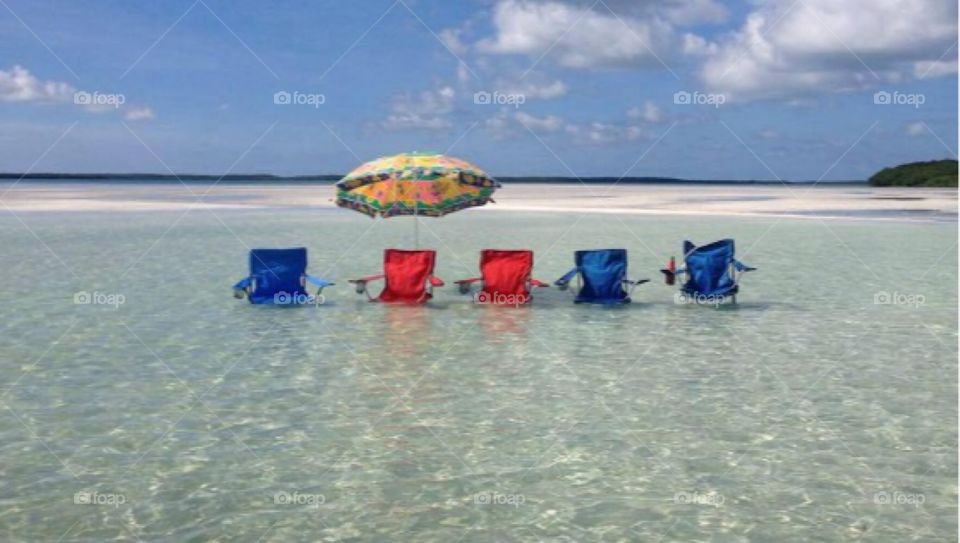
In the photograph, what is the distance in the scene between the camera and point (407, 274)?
1325 cm

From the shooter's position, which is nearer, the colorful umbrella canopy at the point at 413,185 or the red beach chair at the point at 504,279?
the colorful umbrella canopy at the point at 413,185

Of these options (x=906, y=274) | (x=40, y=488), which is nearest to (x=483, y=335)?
(x=40, y=488)

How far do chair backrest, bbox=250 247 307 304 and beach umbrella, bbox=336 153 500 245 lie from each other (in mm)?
1262

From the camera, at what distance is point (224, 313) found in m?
12.4

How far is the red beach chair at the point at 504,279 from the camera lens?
43.3 ft
